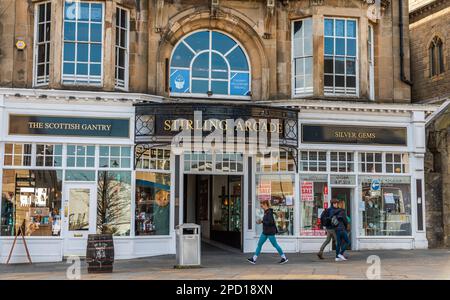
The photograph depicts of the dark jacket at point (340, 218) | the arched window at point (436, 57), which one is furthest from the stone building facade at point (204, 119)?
the arched window at point (436, 57)

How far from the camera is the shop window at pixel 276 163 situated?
20656 mm

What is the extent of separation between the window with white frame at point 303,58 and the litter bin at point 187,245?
709 centimetres

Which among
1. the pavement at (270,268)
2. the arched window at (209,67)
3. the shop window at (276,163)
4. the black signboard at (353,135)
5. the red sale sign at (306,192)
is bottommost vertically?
the pavement at (270,268)

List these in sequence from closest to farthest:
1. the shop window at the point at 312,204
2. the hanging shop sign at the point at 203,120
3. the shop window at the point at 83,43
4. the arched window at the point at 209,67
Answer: the hanging shop sign at the point at 203,120
the shop window at the point at 83,43
the shop window at the point at 312,204
the arched window at the point at 209,67

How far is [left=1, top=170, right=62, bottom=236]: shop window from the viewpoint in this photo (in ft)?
61.3

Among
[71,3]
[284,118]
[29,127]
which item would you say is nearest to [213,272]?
[284,118]

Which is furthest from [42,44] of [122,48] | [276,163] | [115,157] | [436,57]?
[436,57]

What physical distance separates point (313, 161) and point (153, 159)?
17.4 feet

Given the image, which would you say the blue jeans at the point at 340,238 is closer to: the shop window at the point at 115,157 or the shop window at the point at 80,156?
the shop window at the point at 115,157

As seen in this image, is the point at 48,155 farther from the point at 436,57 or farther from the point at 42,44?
the point at 436,57

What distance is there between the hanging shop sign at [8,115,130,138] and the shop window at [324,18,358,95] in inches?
278

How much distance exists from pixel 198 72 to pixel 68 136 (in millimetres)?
4857

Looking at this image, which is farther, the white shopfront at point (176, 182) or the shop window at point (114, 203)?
the shop window at point (114, 203)

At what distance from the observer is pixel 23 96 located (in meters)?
18.8
